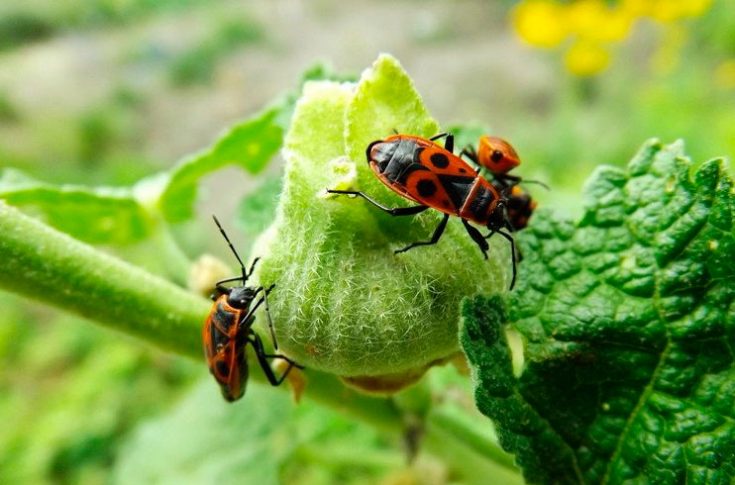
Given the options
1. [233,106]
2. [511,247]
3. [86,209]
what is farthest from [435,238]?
[233,106]

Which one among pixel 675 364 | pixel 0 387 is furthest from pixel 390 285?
pixel 0 387

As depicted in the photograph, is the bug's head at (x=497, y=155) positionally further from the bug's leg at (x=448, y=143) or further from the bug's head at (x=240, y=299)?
the bug's head at (x=240, y=299)

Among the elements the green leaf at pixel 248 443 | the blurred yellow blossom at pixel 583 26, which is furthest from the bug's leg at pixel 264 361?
the blurred yellow blossom at pixel 583 26

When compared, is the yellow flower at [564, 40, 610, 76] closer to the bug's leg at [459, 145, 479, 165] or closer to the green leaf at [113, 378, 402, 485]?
the green leaf at [113, 378, 402, 485]

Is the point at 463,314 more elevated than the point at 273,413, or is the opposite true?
the point at 463,314

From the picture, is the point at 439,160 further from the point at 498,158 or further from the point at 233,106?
the point at 233,106

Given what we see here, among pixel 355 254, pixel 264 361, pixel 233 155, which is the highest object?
pixel 355 254

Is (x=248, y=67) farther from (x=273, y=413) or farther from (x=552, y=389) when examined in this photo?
(x=552, y=389)
